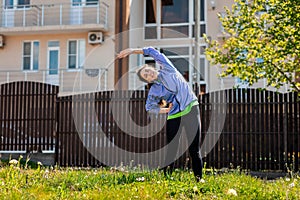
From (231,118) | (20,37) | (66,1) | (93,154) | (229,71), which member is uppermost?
(66,1)

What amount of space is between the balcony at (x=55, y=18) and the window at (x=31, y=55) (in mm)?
954

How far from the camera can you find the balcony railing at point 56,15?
21.6 metres

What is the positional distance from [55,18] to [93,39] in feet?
6.76

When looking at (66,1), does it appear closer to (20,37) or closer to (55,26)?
(55,26)

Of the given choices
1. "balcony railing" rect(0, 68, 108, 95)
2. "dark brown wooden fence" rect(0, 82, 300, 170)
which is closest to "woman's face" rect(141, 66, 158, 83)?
"dark brown wooden fence" rect(0, 82, 300, 170)

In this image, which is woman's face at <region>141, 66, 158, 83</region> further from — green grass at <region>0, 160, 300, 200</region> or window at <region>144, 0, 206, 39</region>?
window at <region>144, 0, 206, 39</region>

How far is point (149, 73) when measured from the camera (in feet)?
19.8

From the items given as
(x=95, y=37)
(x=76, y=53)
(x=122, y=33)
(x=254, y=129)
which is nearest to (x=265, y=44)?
(x=254, y=129)

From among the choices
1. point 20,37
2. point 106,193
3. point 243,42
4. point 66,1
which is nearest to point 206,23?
point 66,1

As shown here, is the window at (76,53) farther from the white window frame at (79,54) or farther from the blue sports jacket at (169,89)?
the blue sports jacket at (169,89)

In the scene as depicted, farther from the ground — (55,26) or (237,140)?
(55,26)

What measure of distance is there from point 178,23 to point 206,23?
1.49 metres

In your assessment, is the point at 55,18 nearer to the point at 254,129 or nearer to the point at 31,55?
the point at 31,55

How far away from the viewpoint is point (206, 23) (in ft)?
74.7
